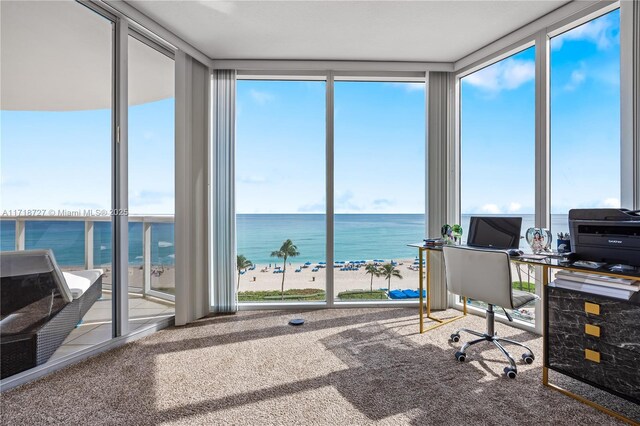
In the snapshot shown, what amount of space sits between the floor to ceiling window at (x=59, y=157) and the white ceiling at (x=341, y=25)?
618 mm

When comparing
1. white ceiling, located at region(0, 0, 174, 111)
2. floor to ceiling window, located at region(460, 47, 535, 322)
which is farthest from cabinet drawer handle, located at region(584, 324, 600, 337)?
white ceiling, located at region(0, 0, 174, 111)

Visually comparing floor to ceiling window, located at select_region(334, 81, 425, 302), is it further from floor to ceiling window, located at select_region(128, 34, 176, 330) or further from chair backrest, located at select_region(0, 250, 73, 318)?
chair backrest, located at select_region(0, 250, 73, 318)

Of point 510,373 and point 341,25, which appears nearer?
point 510,373

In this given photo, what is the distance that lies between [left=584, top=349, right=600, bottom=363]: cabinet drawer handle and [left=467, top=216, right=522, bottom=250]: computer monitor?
1025mm

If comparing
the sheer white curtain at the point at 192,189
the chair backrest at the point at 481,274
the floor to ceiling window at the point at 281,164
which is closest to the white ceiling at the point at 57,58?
the sheer white curtain at the point at 192,189

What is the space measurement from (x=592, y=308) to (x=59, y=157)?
144 inches

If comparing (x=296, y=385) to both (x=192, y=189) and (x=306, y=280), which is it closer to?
(x=192, y=189)

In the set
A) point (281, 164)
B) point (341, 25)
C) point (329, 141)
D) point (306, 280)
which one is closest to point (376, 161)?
point (281, 164)

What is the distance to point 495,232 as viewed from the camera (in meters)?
2.74

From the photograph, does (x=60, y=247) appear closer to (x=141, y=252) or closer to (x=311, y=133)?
(x=141, y=252)

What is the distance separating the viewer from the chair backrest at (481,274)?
2.13 metres

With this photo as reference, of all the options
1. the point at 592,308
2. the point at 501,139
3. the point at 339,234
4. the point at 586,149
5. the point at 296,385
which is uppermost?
the point at 501,139

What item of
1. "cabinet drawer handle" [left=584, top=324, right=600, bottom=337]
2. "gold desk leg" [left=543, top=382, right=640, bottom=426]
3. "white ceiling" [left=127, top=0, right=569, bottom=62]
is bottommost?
"gold desk leg" [left=543, top=382, right=640, bottom=426]

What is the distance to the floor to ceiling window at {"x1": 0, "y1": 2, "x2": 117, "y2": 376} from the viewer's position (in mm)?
1924
